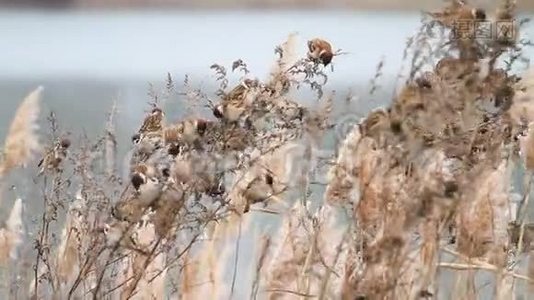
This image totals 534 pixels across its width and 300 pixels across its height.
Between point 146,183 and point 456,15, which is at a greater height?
point 456,15

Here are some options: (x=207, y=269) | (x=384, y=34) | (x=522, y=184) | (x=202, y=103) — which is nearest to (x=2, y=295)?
(x=207, y=269)

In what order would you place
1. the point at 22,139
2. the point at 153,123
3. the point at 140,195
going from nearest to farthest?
1. the point at 140,195
2. the point at 153,123
3. the point at 22,139

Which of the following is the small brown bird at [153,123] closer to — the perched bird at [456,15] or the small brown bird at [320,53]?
the small brown bird at [320,53]

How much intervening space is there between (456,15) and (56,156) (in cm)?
41

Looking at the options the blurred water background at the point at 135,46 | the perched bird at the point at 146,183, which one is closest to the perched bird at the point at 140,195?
the perched bird at the point at 146,183

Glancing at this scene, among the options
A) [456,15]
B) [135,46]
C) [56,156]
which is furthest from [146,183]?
[135,46]

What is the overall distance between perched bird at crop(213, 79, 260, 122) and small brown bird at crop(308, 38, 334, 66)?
0.06 metres

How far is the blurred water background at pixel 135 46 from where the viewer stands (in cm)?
194

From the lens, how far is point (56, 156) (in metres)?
1.12

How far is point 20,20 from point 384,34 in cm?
102

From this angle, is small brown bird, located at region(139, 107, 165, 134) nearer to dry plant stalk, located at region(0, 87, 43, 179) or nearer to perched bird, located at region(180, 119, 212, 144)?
perched bird, located at region(180, 119, 212, 144)

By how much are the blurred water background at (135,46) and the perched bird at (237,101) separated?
45cm

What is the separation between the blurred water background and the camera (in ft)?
6.35

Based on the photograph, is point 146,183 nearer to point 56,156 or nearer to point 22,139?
point 56,156
